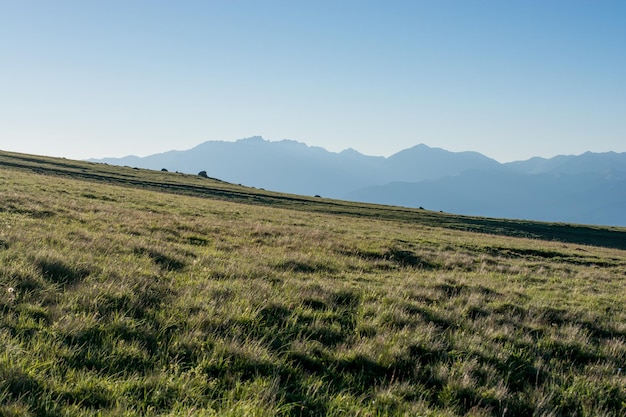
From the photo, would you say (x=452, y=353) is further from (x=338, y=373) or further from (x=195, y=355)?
(x=195, y=355)

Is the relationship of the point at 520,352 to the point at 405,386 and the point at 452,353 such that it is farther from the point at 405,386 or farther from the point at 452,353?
the point at 405,386

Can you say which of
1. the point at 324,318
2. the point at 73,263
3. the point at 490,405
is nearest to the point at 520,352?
the point at 490,405

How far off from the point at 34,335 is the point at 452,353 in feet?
21.1

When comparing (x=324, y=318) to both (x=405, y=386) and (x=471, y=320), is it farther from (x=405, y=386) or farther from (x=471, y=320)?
(x=471, y=320)

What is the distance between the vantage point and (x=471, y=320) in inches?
370

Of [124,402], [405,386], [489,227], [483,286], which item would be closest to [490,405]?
[405,386]

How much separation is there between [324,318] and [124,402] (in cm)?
438

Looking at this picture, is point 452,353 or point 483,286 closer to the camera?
point 452,353

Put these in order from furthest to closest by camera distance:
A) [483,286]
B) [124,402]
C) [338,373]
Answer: [483,286] < [338,373] < [124,402]

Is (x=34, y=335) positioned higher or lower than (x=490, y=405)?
higher

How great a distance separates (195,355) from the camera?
5.96 metres

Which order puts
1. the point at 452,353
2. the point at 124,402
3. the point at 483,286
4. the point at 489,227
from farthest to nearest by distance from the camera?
the point at 489,227
the point at 483,286
the point at 452,353
the point at 124,402

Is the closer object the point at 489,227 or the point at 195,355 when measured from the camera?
the point at 195,355

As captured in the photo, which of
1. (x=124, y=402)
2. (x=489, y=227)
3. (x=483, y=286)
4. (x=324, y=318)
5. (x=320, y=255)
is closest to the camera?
(x=124, y=402)
